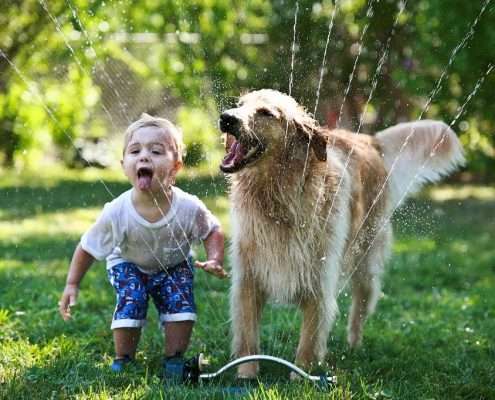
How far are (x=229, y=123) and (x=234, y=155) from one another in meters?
0.16

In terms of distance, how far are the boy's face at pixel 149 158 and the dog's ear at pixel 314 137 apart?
551mm

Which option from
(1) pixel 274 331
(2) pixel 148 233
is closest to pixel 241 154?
(2) pixel 148 233

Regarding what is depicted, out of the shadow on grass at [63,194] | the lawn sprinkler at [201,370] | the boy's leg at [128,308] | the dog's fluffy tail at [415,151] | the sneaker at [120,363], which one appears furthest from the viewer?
the shadow on grass at [63,194]

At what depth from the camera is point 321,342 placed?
3.54m

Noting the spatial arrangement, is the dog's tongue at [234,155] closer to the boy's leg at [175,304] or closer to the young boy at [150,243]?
the young boy at [150,243]

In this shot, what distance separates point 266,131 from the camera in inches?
131

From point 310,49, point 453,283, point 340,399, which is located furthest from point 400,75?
point 340,399

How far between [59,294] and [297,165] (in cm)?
204

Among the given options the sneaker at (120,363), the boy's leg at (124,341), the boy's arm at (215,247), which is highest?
the boy's arm at (215,247)

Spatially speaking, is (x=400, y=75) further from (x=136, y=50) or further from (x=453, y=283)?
(x=453, y=283)

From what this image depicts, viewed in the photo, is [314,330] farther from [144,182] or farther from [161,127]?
[161,127]

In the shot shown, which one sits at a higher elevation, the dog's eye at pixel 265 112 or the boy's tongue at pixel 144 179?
the dog's eye at pixel 265 112

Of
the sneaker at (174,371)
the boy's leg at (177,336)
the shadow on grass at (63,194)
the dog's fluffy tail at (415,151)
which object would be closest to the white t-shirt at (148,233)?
the boy's leg at (177,336)

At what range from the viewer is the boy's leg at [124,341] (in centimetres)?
349
